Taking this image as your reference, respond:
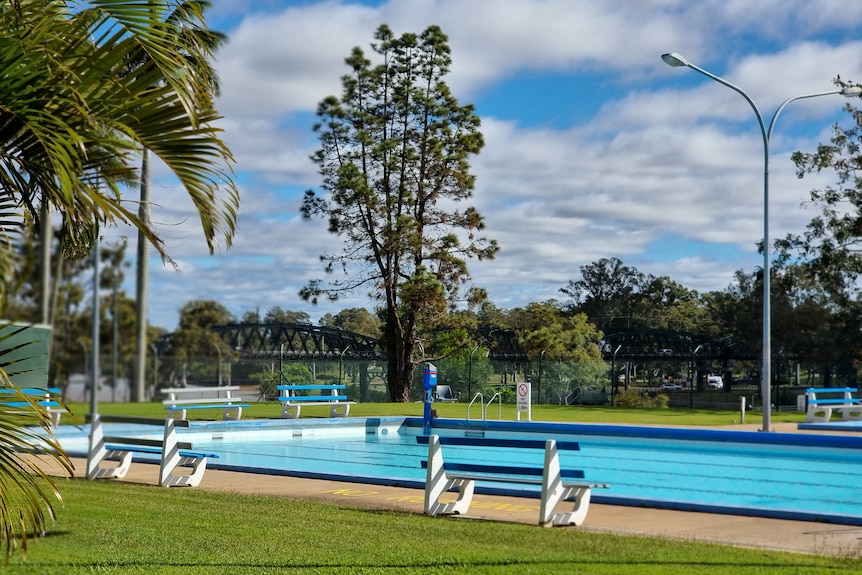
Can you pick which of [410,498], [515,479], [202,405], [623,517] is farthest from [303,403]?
[623,517]

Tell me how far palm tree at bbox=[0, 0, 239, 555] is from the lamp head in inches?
716

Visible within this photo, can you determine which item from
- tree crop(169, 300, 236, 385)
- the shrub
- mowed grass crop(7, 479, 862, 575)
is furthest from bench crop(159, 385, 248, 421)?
the shrub

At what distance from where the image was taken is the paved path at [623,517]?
844 cm

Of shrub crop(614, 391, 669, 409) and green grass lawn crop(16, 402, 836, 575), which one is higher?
green grass lawn crop(16, 402, 836, 575)

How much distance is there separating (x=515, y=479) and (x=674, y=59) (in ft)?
48.9

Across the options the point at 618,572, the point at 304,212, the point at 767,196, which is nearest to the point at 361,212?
the point at 304,212

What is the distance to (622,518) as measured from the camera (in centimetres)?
980

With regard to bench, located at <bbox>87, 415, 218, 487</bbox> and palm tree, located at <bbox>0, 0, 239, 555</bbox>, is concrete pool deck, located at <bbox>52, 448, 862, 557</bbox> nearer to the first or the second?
bench, located at <bbox>87, 415, 218, 487</bbox>

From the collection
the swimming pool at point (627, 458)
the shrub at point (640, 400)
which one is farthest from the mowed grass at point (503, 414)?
the shrub at point (640, 400)

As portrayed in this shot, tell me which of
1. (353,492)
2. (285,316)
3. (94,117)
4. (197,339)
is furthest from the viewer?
(197,339)

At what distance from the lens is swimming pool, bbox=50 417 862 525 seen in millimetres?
12913

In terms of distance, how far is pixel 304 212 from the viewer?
36906mm

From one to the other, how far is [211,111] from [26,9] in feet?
4.31

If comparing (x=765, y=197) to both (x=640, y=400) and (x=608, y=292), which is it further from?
(x=608, y=292)
